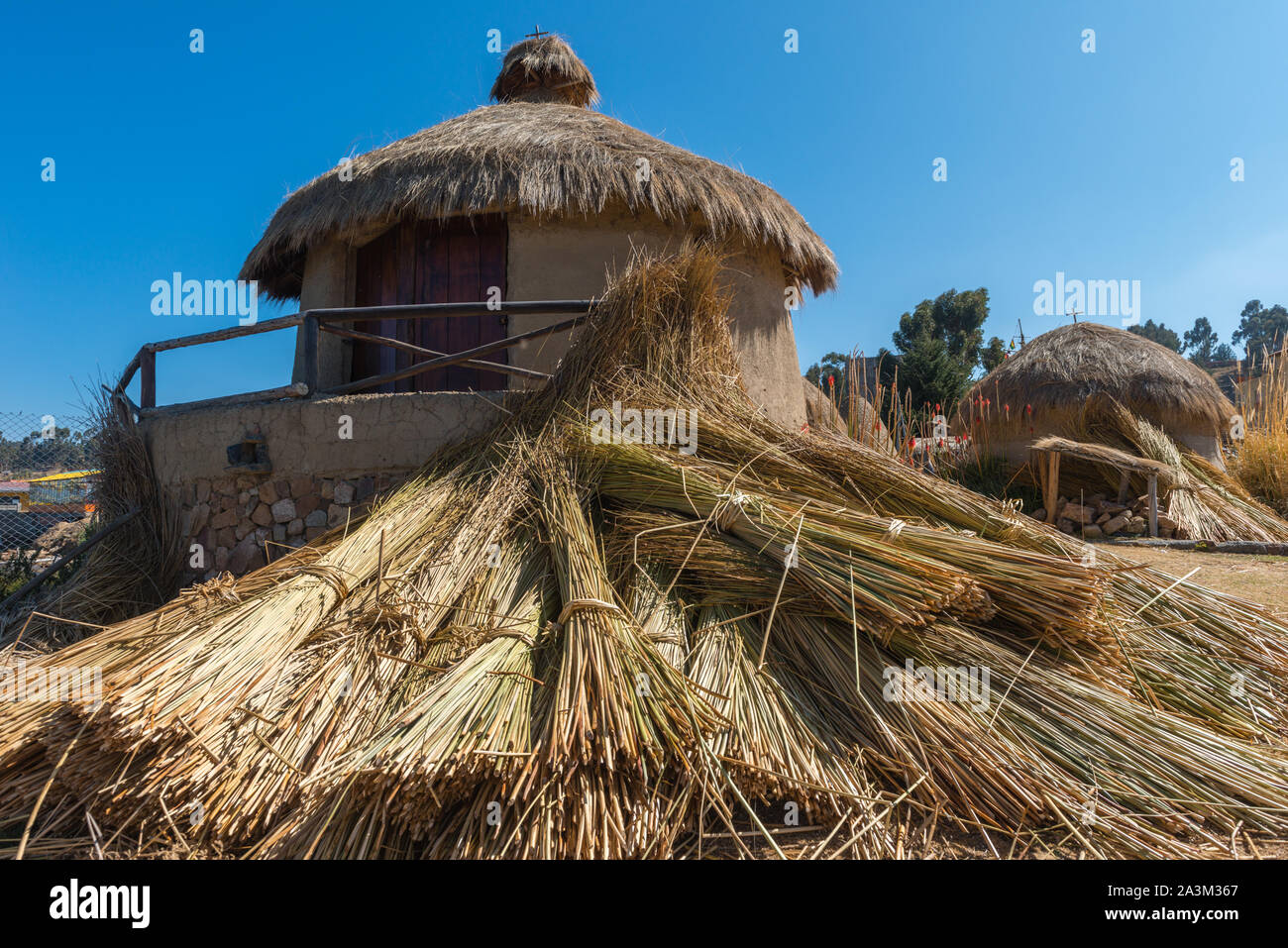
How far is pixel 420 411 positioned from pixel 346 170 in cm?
285

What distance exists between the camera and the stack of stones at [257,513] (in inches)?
149

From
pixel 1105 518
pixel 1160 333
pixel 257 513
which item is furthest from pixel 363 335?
pixel 1160 333

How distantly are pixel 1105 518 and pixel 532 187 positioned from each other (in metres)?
7.30

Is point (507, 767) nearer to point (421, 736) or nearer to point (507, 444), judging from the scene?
point (421, 736)

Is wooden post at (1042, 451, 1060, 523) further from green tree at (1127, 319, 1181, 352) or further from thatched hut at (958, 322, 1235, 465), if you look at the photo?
green tree at (1127, 319, 1181, 352)

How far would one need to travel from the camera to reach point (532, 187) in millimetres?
4836

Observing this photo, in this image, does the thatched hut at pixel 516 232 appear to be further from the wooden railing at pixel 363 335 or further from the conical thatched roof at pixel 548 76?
the conical thatched roof at pixel 548 76

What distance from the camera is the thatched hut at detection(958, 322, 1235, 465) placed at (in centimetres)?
892

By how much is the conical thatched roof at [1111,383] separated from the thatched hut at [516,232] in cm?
479

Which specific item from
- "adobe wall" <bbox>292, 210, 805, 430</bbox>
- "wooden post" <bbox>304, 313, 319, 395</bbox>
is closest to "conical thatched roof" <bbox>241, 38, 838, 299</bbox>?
"adobe wall" <bbox>292, 210, 805, 430</bbox>

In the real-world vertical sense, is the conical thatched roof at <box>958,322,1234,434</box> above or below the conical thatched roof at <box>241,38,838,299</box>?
below

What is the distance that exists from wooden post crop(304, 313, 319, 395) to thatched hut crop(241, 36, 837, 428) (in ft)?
2.55
